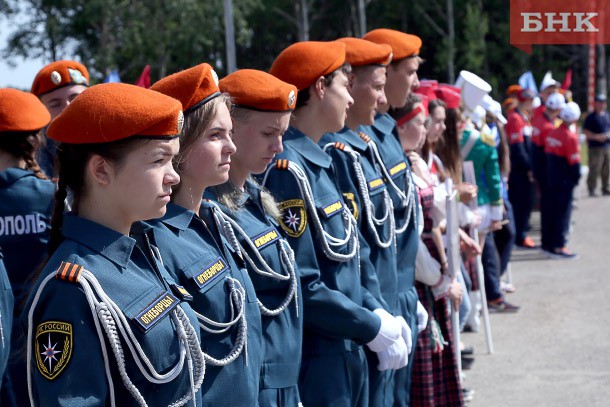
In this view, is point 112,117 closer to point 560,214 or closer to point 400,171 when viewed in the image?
point 400,171

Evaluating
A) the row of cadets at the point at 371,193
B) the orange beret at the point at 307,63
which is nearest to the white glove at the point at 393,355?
the row of cadets at the point at 371,193

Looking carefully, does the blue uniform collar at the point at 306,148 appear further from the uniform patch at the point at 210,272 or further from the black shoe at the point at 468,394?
the black shoe at the point at 468,394

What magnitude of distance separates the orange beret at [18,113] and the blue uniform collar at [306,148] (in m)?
1.14

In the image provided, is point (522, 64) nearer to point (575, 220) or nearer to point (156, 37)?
point (156, 37)

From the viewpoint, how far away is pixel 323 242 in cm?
395

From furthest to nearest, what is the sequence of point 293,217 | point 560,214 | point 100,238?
point 560,214 → point 293,217 → point 100,238

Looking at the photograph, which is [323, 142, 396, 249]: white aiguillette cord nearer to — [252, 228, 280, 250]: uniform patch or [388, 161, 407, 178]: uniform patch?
[388, 161, 407, 178]: uniform patch

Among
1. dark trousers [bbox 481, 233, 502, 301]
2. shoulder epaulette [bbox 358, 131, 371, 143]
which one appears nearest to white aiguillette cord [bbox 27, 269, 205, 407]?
shoulder epaulette [bbox 358, 131, 371, 143]

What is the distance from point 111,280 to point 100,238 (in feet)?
0.36

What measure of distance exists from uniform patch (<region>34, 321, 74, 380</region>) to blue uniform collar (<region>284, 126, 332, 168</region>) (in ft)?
6.19

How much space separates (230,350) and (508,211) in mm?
7500

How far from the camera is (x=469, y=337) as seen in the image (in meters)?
8.52

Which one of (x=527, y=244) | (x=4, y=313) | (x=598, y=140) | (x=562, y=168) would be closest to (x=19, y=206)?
(x=4, y=313)

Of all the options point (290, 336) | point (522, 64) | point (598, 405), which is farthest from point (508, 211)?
point (522, 64)
